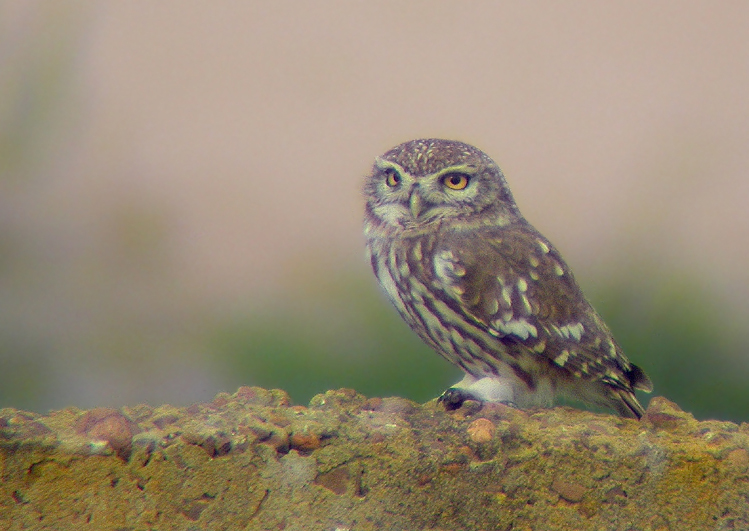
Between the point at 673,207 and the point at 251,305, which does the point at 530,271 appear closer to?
the point at 673,207

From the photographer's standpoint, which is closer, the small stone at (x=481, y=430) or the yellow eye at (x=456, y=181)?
the small stone at (x=481, y=430)

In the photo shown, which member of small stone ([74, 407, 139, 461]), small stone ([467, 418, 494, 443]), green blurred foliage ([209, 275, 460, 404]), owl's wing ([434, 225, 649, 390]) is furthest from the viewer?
owl's wing ([434, 225, 649, 390])

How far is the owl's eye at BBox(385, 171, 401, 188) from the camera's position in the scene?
153 cm

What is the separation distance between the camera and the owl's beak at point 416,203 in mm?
1498

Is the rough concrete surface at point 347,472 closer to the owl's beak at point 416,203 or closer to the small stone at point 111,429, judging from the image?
the small stone at point 111,429

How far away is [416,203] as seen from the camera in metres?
1.50

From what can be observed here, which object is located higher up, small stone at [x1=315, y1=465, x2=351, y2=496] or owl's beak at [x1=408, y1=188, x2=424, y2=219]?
owl's beak at [x1=408, y1=188, x2=424, y2=219]

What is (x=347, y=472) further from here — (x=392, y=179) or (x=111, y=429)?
(x=392, y=179)

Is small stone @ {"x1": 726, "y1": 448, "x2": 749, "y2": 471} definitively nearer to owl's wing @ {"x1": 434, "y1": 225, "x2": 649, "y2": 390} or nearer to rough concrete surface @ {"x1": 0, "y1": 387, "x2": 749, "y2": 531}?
rough concrete surface @ {"x1": 0, "y1": 387, "x2": 749, "y2": 531}

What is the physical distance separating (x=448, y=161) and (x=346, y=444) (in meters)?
0.70

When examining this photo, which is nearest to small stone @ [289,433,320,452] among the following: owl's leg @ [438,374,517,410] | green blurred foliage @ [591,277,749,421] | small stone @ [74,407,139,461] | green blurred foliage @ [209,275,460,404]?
small stone @ [74,407,139,461]

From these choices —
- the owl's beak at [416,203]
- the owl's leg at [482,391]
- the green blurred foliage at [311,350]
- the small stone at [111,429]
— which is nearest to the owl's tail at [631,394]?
the owl's leg at [482,391]

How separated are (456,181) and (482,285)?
0.24m

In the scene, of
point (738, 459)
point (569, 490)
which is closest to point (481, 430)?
point (569, 490)
